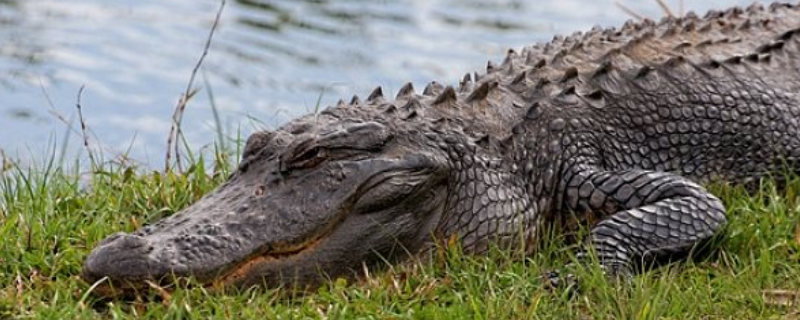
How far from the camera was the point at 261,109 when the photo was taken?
959cm

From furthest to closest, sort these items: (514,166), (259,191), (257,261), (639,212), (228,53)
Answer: (228,53) < (514,166) < (639,212) < (259,191) < (257,261)

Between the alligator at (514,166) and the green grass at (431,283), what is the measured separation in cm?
9

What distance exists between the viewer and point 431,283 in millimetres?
4891

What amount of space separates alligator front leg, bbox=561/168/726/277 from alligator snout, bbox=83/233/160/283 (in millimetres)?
1365

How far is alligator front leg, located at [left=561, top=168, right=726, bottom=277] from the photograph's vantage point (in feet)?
17.0

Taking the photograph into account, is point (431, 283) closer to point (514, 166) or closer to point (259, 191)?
point (259, 191)

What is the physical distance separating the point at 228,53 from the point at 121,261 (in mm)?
6359

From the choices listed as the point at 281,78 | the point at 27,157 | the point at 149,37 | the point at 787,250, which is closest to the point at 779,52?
the point at 787,250

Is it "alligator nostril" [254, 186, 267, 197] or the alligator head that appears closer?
the alligator head

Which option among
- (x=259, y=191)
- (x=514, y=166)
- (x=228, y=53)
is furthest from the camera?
(x=228, y=53)

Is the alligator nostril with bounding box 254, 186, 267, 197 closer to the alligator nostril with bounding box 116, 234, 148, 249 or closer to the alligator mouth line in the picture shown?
the alligator mouth line

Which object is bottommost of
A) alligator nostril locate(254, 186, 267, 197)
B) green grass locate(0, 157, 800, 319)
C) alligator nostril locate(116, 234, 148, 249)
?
green grass locate(0, 157, 800, 319)

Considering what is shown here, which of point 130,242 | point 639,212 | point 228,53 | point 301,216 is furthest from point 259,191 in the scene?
point 228,53

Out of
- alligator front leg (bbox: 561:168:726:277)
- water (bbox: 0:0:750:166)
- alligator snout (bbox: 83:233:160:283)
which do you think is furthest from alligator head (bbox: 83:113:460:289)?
water (bbox: 0:0:750:166)
